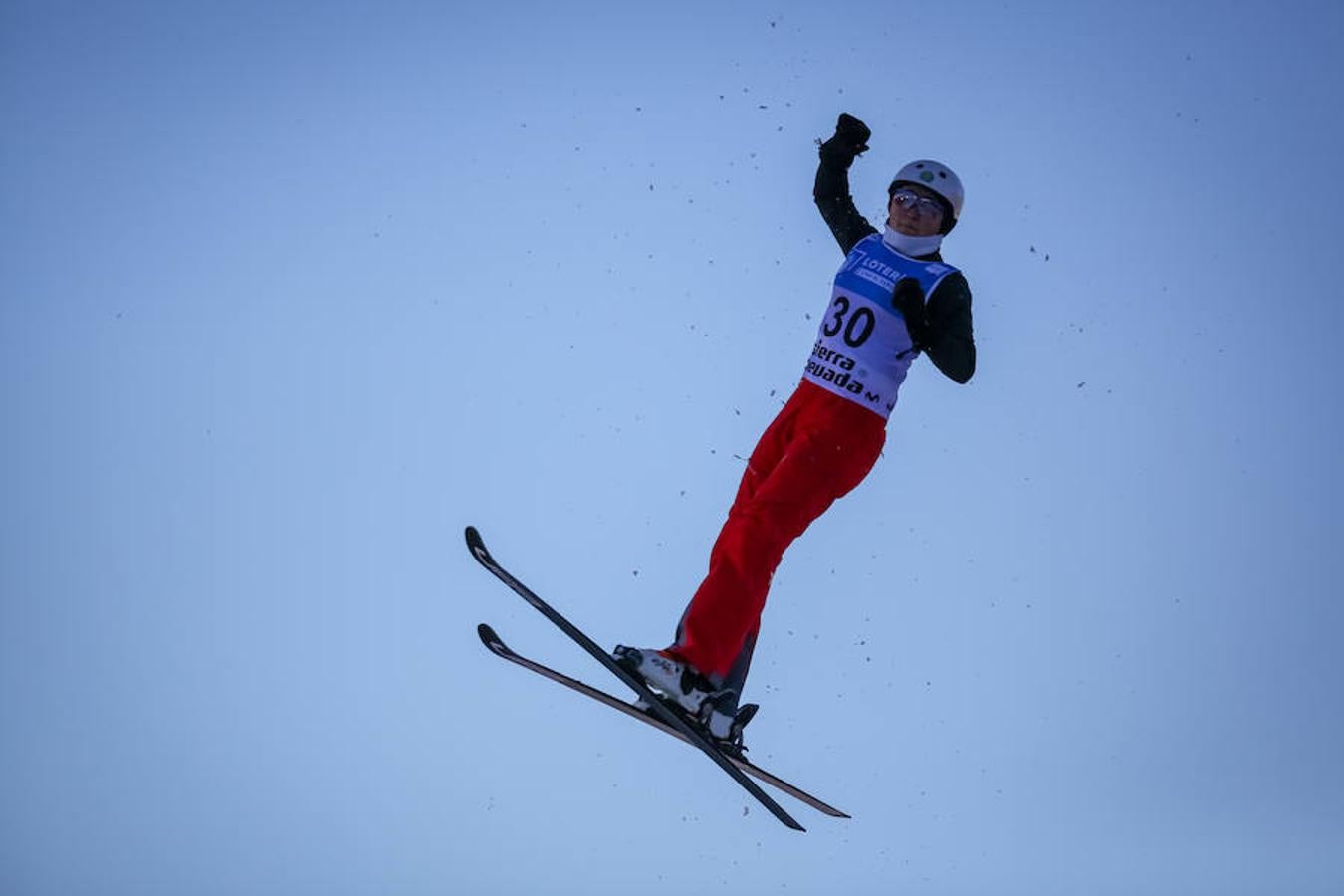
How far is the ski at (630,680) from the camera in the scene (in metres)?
6.92

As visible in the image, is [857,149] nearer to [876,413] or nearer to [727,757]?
[876,413]

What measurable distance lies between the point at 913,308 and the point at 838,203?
1.03 metres

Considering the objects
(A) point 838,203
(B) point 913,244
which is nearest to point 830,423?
(B) point 913,244

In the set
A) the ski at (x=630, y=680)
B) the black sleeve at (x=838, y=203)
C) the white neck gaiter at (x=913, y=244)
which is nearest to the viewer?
the ski at (x=630, y=680)

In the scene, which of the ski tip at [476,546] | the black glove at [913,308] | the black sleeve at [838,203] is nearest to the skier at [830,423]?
the black glove at [913,308]

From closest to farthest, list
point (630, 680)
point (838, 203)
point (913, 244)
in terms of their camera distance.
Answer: point (630, 680)
point (913, 244)
point (838, 203)

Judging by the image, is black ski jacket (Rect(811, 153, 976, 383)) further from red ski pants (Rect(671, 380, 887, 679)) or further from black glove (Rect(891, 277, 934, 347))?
red ski pants (Rect(671, 380, 887, 679))

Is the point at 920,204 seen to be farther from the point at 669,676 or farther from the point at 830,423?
the point at 669,676

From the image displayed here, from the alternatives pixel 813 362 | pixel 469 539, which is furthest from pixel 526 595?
pixel 813 362

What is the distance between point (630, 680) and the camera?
6906mm

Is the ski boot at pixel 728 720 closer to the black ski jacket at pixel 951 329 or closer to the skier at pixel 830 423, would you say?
the skier at pixel 830 423

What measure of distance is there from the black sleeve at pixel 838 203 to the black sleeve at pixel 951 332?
2.60 feet

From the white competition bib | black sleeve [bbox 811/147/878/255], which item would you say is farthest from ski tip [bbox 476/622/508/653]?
black sleeve [bbox 811/147/878/255]

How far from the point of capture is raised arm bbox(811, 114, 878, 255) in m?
7.77
